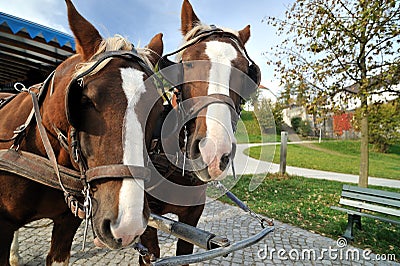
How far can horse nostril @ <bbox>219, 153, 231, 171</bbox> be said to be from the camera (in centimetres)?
158

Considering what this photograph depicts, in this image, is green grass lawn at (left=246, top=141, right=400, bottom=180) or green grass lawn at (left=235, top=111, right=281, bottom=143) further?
green grass lawn at (left=246, top=141, right=400, bottom=180)

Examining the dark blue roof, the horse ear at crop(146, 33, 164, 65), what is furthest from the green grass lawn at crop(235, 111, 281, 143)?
the dark blue roof

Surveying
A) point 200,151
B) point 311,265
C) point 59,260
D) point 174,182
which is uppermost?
point 200,151

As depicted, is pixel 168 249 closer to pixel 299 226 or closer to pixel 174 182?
pixel 174 182

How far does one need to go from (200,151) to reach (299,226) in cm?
437

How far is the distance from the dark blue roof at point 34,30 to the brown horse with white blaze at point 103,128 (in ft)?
9.71

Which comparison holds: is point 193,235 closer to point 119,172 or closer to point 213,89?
point 119,172

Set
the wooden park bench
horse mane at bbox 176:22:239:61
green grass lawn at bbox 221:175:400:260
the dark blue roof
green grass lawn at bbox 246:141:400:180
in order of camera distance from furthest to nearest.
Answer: green grass lawn at bbox 246:141:400:180 → green grass lawn at bbox 221:175:400:260 → the wooden park bench → the dark blue roof → horse mane at bbox 176:22:239:61

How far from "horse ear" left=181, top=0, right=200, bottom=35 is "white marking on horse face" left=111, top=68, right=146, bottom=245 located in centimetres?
124

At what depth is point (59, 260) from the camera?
2.37 m

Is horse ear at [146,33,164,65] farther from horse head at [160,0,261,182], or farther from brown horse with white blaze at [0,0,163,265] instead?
brown horse with white blaze at [0,0,163,265]

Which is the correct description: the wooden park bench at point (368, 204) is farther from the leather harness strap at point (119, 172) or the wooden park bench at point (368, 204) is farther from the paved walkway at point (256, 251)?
the leather harness strap at point (119, 172)

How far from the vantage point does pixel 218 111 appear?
1683 mm

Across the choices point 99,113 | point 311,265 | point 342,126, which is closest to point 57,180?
point 99,113
